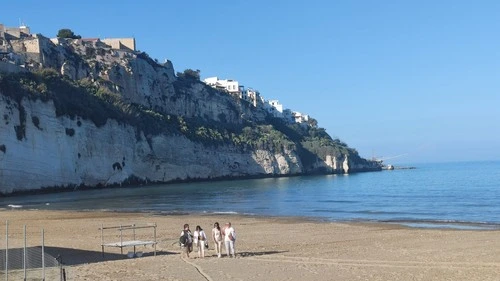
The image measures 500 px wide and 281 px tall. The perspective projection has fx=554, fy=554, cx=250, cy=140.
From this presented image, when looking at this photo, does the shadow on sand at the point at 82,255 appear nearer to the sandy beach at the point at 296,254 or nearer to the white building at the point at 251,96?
the sandy beach at the point at 296,254

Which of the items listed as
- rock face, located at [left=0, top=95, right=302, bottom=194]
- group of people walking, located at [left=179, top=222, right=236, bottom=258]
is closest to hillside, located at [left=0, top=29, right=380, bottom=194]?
rock face, located at [left=0, top=95, right=302, bottom=194]

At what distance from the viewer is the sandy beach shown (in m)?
15.1

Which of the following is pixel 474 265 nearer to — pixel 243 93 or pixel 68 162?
pixel 68 162

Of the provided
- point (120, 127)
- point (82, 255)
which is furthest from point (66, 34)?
point (82, 255)

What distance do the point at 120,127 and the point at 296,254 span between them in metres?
70.6

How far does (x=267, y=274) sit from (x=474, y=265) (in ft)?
20.7

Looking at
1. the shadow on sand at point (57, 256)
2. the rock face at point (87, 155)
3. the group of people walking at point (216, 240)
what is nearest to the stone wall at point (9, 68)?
the rock face at point (87, 155)

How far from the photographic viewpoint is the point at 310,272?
602 inches

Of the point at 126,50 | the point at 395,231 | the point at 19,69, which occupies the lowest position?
the point at 395,231

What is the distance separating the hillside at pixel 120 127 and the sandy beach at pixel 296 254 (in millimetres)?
37688

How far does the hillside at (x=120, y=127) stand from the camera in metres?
64.8

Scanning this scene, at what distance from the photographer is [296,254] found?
1905 centimetres

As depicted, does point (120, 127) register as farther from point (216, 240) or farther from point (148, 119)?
point (216, 240)

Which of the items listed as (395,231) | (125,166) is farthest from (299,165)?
(395,231)
